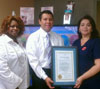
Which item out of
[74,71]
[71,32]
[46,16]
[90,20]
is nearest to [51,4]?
[71,32]

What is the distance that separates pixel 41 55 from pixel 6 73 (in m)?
0.49

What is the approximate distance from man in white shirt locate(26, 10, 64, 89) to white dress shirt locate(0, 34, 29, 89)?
0.12 meters

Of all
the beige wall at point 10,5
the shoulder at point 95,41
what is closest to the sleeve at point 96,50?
the shoulder at point 95,41

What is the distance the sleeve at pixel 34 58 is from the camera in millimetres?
2208

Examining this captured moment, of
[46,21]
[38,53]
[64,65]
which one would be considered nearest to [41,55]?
[38,53]

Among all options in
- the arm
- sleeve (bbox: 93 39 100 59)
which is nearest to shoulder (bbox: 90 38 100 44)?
sleeve (bbox: 93 39 100 59)

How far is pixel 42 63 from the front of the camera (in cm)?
231

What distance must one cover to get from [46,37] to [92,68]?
0.71 meters

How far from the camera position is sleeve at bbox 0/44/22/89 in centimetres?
204

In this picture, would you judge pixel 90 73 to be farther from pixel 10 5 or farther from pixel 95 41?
pixel 10 5

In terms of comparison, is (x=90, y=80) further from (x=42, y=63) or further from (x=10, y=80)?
(x=10, y=80)

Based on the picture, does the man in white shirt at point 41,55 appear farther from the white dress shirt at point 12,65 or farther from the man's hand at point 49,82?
the white dress shirt at point 12,65

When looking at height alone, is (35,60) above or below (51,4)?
below

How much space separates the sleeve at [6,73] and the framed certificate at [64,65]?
448 millimetres
